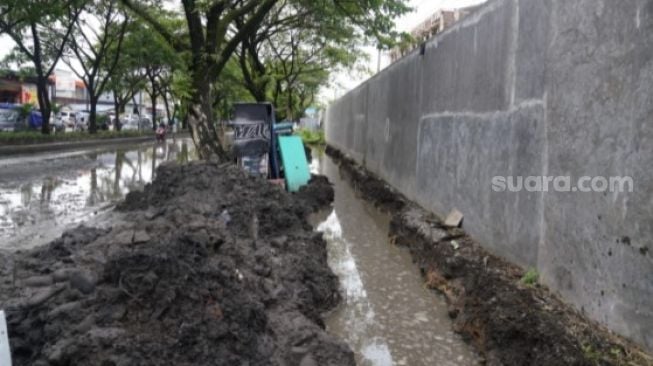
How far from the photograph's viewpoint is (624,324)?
3535mm

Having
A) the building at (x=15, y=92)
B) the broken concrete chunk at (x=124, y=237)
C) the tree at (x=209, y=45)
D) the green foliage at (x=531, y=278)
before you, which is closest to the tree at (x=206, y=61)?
the tree at (x=209, y=45)

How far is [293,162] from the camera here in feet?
39.8

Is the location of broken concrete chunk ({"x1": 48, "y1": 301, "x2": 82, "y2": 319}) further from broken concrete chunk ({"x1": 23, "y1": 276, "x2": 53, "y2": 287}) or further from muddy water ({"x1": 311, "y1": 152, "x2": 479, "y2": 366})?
muddy water ({"x1": 311, "y1": 152, "x2": 479, "y2": 366})

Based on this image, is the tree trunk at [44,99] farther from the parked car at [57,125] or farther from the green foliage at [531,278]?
the green foliage at [531,278]

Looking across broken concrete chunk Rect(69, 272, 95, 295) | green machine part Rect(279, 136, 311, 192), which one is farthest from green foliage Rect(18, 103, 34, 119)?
broken concrete chunk Rect(69, 272, 95, 295)

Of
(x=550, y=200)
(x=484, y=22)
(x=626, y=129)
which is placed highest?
(x=484, y=22)

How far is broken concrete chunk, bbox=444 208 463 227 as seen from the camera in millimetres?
7348

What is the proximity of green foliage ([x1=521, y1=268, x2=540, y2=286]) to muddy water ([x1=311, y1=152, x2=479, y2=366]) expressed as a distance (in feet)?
2.57

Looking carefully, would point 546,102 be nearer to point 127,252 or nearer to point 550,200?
point 550,200

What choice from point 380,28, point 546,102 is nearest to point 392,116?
point 380,28

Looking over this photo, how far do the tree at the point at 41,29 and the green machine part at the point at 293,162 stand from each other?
24.1ft

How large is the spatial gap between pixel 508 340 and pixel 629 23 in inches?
95.0

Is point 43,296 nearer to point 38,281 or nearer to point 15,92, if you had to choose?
point 38,281

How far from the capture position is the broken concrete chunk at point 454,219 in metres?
7.35
